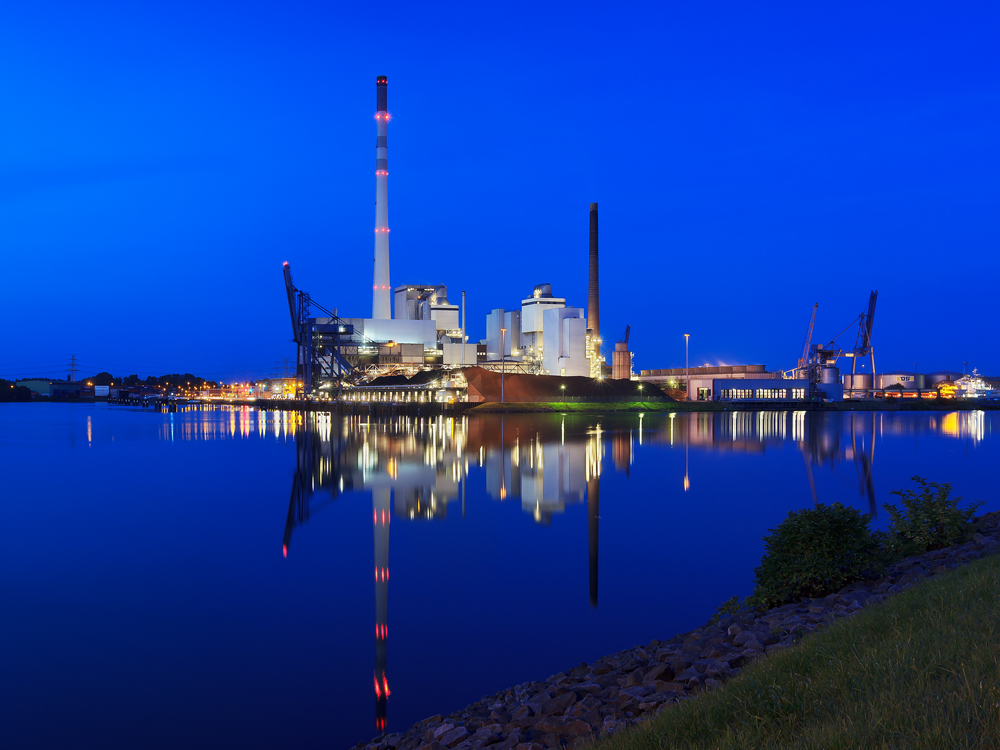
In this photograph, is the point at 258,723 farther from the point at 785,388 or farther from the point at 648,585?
the point at 785,388

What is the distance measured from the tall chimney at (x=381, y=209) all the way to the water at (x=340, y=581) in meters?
67.4

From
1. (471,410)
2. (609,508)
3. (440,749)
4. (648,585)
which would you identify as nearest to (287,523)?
(609,508)

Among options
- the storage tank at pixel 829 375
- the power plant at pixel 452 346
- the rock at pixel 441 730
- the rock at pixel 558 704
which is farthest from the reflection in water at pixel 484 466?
the storage tank at pixel 829 375

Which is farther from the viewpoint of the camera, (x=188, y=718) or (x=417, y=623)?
(x=417, y=623)

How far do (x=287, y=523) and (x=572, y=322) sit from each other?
3316 inches

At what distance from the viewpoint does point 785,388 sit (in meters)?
109

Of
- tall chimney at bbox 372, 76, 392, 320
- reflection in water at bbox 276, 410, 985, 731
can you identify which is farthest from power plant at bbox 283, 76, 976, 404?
reflection in water at bbox 276, 410, 985, 731

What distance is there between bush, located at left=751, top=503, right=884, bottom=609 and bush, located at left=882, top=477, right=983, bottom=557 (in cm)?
163

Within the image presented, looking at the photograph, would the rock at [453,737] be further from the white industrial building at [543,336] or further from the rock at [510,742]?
the white industrial building at [543,336]

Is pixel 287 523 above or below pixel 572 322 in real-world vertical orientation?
below

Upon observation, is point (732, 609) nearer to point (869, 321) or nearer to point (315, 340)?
point (315, 340)

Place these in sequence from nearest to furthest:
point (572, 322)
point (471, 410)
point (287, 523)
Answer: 1. point (287, 523)
2. point (471, 410)
3. point (572, 322)

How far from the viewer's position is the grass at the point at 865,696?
3.33 metres

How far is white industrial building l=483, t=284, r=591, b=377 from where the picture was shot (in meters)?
97.6
